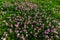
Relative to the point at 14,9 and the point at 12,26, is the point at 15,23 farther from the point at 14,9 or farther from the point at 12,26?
the point at 14,9

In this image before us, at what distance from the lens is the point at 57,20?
506 inches

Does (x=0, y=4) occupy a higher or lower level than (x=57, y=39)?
higher

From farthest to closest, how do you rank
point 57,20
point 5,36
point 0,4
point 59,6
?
point 59,6 → point 0,4 → point 57,20 → point 5,36

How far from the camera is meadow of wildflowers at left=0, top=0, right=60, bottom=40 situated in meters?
11.0

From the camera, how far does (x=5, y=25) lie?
A: 11.5m

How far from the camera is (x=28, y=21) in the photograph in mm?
11773

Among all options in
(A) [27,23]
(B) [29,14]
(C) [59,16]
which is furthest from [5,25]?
(C) [59,16]

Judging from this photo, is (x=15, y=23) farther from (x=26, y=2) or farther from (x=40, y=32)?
(x=26, y=2)

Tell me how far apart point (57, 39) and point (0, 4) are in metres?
5.34

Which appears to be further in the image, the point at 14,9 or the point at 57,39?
the point at 14,9

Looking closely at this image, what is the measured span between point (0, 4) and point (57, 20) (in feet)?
14.7

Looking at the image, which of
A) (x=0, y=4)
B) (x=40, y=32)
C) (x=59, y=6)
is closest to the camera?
(x=40, y=32)

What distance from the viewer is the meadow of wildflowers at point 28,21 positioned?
10984 mm

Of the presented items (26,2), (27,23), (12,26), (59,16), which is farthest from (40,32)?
(26,2)
